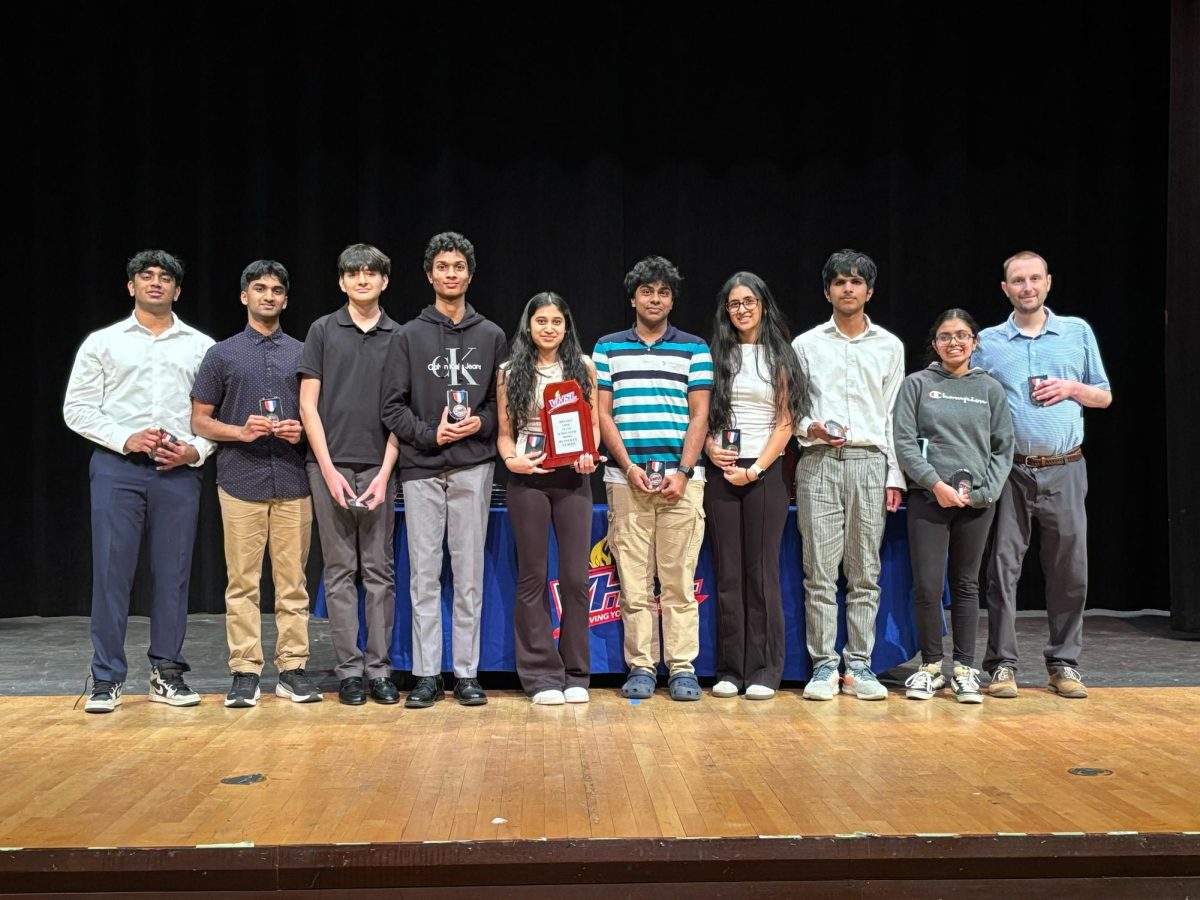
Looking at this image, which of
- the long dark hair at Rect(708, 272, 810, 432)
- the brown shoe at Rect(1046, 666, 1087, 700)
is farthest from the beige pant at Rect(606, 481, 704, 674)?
the brown shoe at Rect(1046, 666, 1087, 700)

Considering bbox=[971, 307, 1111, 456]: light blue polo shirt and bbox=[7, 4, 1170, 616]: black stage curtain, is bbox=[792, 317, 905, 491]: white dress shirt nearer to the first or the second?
bbox=[971, 307, 1111, 456]: light blue polo shirt

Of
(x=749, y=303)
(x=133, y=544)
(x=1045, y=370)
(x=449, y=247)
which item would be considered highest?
(x=449, y=247)

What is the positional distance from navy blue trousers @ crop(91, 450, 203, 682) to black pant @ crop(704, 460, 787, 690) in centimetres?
197

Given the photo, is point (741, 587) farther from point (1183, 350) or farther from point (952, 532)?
point (1183, 350)

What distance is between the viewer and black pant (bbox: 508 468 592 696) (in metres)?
4.45

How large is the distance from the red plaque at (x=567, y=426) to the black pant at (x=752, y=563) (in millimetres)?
548

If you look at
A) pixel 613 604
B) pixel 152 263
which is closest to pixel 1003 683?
pixel 613 604

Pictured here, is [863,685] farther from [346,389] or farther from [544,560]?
[346,389]

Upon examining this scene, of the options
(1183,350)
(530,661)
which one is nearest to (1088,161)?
(1183,350)

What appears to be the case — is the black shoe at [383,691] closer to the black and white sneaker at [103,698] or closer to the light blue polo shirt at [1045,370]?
the black and white sneaker at [103,698]

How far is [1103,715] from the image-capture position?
423 centimetres

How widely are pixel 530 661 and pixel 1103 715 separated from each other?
2045mm

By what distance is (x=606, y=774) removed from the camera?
3.42 metres

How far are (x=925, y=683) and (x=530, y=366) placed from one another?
189cm
